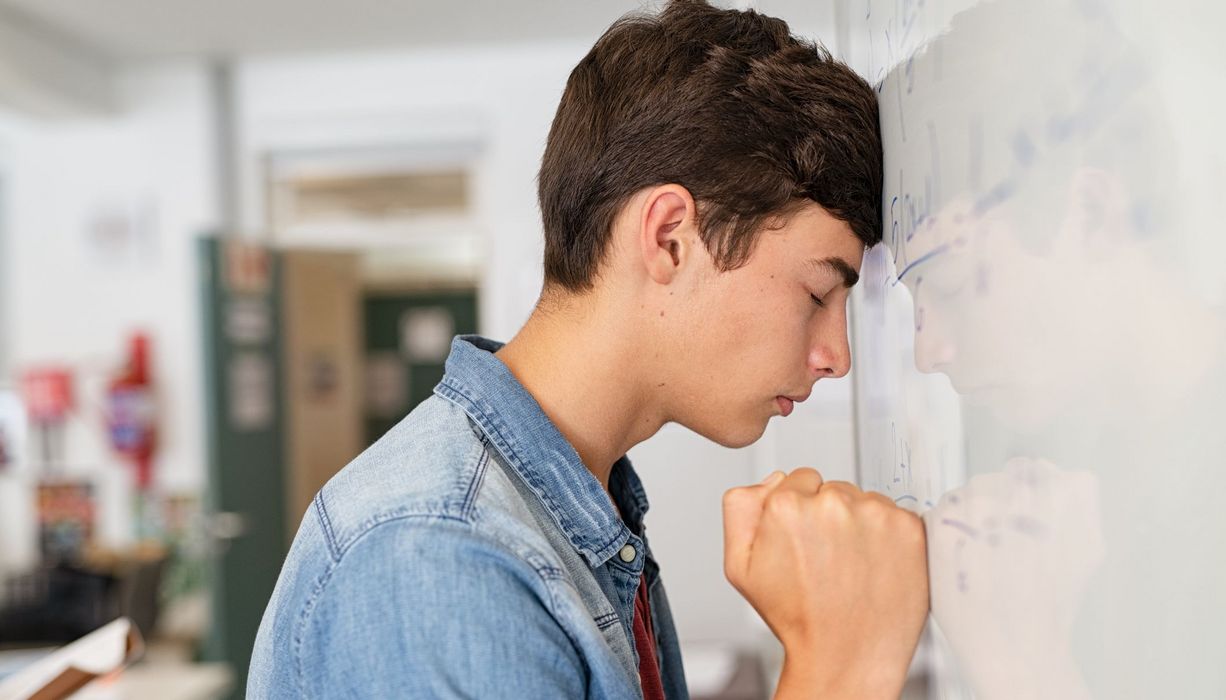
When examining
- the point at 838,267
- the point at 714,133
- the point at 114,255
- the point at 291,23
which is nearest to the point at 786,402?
the point at 838,267

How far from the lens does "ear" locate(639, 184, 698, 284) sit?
2.65ft

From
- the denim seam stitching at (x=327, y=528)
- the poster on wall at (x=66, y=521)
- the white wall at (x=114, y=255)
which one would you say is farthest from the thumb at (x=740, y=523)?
the poster on wall at (x=66, y=521)

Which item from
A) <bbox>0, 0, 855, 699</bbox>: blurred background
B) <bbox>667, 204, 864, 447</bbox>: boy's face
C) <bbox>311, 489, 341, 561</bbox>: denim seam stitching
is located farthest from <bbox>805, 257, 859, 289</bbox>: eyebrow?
<bbox>0, 0, 855, 699</bbox>: blurred background

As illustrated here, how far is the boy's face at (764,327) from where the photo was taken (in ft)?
2.72

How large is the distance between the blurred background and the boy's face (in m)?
3.54

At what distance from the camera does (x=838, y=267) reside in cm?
85

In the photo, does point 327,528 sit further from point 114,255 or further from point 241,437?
point 114,255

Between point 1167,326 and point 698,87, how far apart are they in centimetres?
46

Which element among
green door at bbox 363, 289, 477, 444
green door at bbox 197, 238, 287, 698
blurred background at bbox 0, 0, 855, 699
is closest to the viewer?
green door at bbox 197, 238, 287, 698

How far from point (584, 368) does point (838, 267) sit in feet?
0.69

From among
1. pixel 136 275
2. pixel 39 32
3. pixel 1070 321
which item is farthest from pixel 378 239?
pixel 1070 321

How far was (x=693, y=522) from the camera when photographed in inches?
105

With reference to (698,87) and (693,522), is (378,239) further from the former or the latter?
(698,87)

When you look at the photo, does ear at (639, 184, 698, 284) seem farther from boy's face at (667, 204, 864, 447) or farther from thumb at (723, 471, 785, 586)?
thumb at (723, 471, 785, 586)
